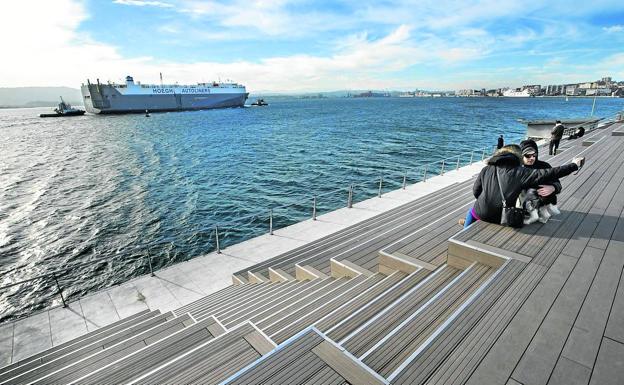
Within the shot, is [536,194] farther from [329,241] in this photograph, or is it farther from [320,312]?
[329,241]

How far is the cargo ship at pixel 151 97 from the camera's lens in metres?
92.2

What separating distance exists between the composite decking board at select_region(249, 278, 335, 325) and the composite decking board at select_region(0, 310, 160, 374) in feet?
8.41

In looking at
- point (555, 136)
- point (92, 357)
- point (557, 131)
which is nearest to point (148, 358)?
point (92, 357)

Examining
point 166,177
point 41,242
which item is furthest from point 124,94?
point 41,242

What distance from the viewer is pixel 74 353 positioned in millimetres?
4301

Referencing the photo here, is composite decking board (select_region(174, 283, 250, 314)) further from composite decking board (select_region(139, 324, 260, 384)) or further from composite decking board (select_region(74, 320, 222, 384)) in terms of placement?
composite decking board (select_region(139, 324, 260, 384))

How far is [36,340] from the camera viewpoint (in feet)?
17.3

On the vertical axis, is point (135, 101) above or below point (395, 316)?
above

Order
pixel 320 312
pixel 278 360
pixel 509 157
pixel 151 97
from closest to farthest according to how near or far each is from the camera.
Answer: pixel 278 360 → pixel 320 312 → pixel 509 157 → pixel 151 97

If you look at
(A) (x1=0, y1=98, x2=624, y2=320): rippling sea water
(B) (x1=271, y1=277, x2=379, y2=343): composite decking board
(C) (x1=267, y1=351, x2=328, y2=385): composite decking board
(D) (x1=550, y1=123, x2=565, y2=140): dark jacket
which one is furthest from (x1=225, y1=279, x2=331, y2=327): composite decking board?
(D) (x1=550, y1=123, x2=565, y2=140): dark jacket

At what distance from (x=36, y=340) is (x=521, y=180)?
339 inches

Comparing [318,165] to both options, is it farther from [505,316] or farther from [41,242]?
[505,316]

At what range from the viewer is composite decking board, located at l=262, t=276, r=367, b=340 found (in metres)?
3.56

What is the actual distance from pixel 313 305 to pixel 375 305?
1.00 m
